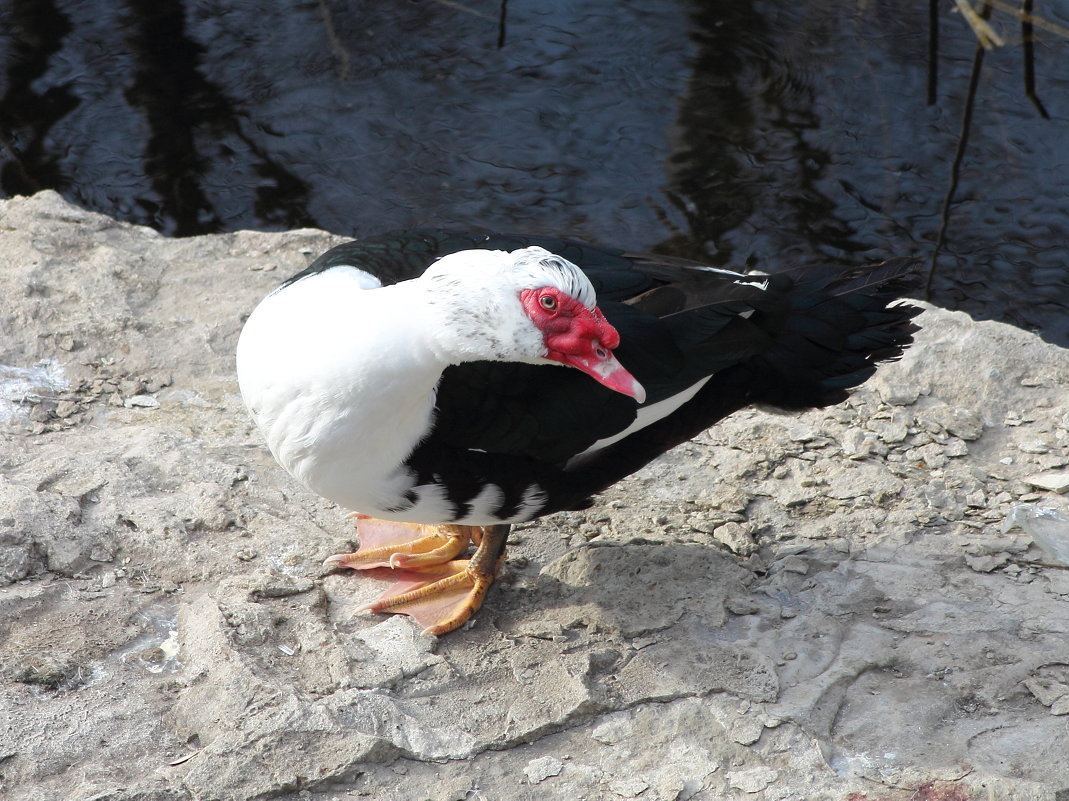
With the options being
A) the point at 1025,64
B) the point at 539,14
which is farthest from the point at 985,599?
the point at 539,14

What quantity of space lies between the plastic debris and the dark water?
2.23m

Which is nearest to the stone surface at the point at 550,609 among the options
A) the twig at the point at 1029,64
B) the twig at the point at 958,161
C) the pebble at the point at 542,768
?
the pebble at the point at 542,768

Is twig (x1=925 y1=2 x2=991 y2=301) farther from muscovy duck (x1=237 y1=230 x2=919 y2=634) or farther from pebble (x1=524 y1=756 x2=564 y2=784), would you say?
pebble (x1=524 y1=756 x2=564 y2=784)

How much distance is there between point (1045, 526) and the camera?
3.45 meters

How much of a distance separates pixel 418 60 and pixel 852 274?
14.1 ft

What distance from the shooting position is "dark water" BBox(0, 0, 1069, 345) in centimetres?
597

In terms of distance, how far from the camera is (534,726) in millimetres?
2732

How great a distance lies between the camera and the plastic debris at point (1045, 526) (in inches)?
132

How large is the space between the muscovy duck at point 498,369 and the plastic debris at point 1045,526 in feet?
2.34

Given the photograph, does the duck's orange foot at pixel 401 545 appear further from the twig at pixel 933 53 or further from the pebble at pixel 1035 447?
the twig at pixel 933 53

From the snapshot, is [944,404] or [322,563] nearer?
[322,563]

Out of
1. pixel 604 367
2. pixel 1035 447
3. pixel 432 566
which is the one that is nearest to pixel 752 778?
pixel 604 367

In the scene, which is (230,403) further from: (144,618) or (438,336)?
(438,336)

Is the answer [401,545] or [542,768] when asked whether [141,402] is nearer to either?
[401,545]
